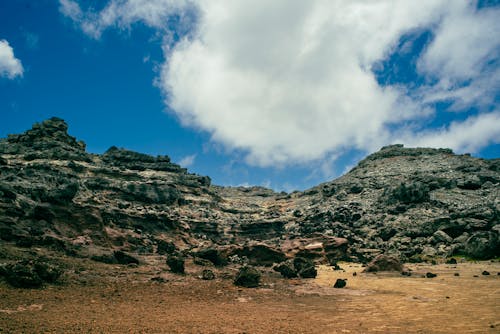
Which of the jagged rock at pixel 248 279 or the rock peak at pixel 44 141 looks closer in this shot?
the jagged rock at pixel 248 279

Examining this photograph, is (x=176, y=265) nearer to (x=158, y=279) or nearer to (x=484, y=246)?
(x=158, y=279)

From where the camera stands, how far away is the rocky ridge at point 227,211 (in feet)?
124

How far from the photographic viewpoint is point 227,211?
88375 millimetres

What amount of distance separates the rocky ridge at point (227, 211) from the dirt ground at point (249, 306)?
39.0 feet

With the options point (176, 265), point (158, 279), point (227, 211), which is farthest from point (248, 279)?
point (227, 211)

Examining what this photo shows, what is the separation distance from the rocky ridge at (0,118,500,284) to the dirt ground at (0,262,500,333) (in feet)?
39.0

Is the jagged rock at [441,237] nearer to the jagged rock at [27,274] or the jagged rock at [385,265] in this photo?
the jagged rock at [385,265]

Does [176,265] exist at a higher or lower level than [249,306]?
higher

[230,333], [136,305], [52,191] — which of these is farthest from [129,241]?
[230,333]

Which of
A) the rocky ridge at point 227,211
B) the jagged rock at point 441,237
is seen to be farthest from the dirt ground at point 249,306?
the jagged rock at point 441,237

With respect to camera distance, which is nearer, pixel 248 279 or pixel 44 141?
pixel 248 279

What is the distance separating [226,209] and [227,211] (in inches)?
30.3

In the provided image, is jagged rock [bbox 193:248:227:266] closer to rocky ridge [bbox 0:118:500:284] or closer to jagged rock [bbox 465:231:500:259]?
rocky ridge [bbox 0:118:500:284]

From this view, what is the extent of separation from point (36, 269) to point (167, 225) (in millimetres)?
→ 36734
